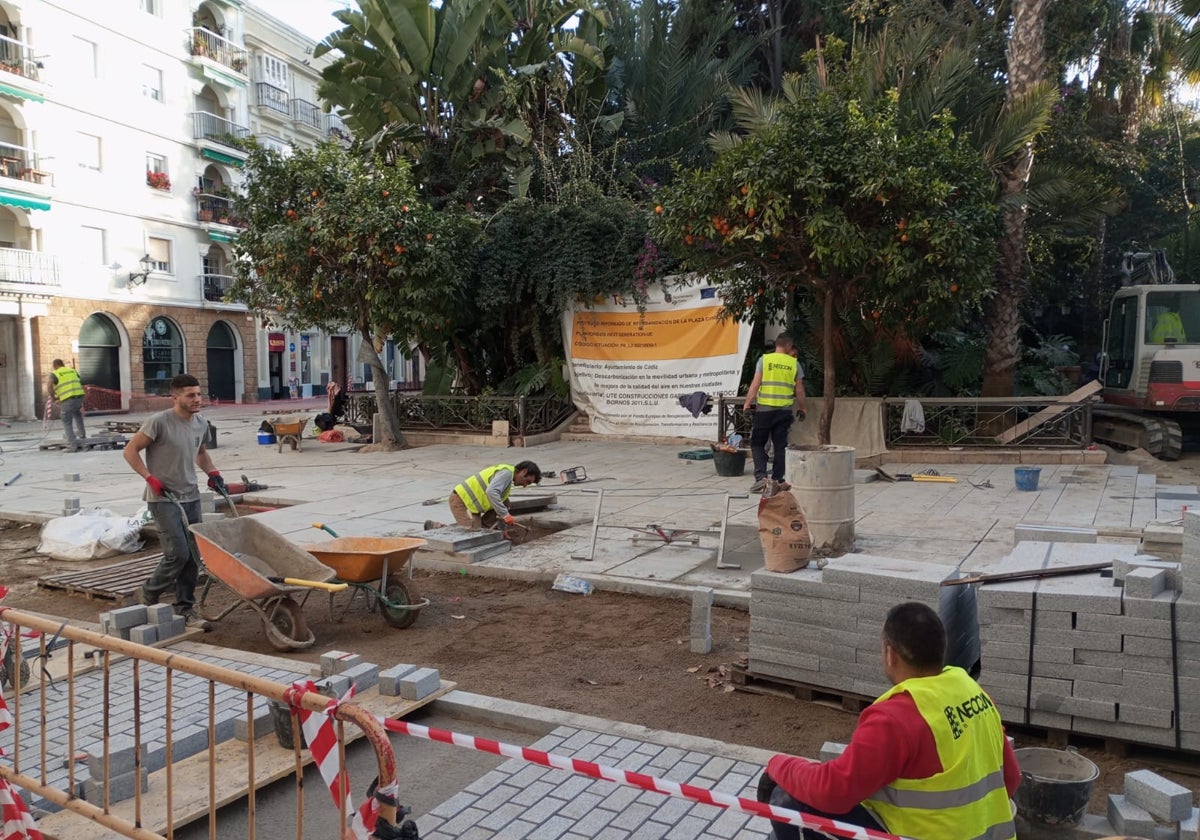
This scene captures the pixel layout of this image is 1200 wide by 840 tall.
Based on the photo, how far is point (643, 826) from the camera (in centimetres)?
355

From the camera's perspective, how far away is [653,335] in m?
17.7

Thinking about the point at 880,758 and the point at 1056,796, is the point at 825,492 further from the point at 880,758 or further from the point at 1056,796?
the point at 880,758

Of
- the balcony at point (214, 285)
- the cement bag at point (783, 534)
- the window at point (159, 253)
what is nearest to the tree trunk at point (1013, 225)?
the cement bag at point (783, 534)

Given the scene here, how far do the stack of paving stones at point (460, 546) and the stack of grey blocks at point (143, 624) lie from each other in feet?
8.03

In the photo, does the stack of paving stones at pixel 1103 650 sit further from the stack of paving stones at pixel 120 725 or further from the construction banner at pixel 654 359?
the construction banner at pixel 654 359

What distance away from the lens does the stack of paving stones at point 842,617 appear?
4.57m

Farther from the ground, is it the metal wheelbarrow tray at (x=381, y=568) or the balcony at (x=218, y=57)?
the balcony at (x=218, y=57)

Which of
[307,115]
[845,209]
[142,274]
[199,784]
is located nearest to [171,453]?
[199,784]

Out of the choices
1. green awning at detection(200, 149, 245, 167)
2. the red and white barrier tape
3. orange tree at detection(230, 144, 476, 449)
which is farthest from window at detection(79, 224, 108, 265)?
the red and white barrier tape

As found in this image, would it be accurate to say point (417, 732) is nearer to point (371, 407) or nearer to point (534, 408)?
point (534, 408)

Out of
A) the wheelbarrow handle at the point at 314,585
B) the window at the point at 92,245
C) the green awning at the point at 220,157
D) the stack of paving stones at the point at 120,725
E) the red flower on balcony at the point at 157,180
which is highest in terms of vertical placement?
the green awning at the point at 220,157

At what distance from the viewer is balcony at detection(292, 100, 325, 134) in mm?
41594

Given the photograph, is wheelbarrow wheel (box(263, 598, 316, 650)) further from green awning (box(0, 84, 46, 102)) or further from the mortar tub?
green awning (box(0, 84, 46, 102))

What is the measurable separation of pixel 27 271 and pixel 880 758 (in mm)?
32170
